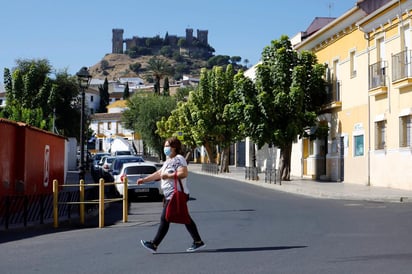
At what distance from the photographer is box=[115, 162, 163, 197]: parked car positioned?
2422cm

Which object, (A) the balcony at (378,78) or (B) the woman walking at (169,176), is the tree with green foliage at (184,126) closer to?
(A) the balcony at (378,78)

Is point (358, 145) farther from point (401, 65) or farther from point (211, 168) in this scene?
point (211, 168)

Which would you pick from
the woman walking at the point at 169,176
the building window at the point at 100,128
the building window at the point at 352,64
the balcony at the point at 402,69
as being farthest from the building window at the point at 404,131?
the building window at the point at 100,128

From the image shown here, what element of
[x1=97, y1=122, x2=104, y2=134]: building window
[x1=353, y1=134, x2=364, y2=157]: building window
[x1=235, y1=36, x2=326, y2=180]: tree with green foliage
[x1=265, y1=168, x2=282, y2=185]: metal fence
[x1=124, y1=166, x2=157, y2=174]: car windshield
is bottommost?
[x1=265, y1=168, x2=282, y2=185]: metal fence

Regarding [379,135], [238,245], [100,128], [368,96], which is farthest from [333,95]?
[100,128]

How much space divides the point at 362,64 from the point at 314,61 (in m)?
5.22

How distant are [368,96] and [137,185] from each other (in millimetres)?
13099

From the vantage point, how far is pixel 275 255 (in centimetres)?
1020

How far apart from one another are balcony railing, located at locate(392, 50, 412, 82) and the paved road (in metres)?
9.94

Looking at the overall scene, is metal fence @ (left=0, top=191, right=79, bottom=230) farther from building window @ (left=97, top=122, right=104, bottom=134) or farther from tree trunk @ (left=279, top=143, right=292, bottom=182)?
building window @ (left=97, top=122, right=104, bottom=134)

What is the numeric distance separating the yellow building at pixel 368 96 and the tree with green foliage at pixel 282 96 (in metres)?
1.41

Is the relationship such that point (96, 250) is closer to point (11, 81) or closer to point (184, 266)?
point (184, 266)

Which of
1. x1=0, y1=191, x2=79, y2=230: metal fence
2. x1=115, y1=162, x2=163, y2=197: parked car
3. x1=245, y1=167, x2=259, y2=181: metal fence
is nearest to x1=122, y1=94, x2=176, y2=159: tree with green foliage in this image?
x1=245, y1=167, x2=259, y2=181: metal fence

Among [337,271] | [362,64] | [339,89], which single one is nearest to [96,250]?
[337,271]
